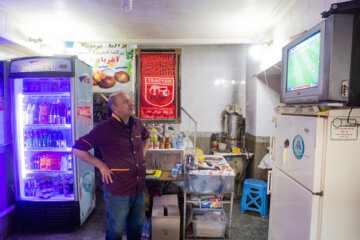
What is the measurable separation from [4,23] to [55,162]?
2.17 metres

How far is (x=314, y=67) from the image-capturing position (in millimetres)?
1672

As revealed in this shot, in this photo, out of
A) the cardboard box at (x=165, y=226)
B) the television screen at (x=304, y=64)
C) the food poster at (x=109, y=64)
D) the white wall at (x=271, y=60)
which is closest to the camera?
the television screen at (x=304, y=64)

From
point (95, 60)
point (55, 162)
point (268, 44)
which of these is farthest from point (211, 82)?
point (55, 162)

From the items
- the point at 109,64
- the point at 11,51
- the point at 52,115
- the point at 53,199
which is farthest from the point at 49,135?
the point at 109,64

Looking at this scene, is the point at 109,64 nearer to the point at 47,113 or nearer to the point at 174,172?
the point at 47,113

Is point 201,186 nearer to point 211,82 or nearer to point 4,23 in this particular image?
point 211,82

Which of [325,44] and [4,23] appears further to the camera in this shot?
[4,23]

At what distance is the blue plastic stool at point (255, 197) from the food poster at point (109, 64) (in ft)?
9.84

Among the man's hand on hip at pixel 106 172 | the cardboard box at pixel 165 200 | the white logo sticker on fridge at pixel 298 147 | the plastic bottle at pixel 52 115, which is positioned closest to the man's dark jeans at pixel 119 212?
the man's hand on hip at pixel 106 172

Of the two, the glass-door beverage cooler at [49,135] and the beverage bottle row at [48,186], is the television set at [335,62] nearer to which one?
the glass-door beverage cooler at [49,135]

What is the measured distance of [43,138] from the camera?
3057 millimetres

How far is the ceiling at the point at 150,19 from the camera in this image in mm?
2738

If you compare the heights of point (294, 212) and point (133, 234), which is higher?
point (294, 212)

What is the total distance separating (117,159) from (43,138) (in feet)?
5.65
